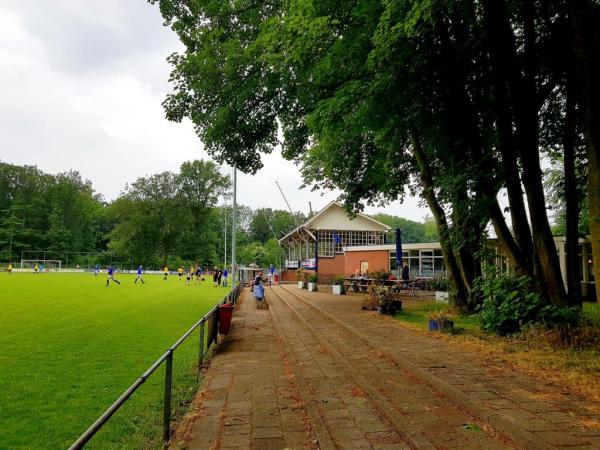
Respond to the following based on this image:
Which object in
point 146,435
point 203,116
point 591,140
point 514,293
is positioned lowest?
point 146,435

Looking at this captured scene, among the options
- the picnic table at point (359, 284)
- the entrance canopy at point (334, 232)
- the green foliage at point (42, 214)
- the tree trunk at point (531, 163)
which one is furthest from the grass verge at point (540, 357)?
the green foliage at point (42, 214)

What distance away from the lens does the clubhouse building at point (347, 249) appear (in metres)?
26.8

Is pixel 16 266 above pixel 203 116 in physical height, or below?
below

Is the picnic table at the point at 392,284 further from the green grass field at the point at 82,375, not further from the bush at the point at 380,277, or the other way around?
the green grass field at the point at 82,375

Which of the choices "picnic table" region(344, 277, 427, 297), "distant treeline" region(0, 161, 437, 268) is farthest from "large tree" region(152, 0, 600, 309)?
"distant treeline" region(0, 161, 437, 268)

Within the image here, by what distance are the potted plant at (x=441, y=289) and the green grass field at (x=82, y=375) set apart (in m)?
9.55

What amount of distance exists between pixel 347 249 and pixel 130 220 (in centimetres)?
5101

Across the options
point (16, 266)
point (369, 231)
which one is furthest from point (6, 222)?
point (369, 231)

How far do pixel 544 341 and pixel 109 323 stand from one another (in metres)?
11.6

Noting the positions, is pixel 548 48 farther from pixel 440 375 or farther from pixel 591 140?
pixel 440 375

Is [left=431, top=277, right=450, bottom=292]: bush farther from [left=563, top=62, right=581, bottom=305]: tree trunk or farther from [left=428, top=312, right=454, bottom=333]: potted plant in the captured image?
[left=428, top=312, right=454, bottom=333]: potted plant

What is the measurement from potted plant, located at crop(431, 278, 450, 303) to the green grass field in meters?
9.55

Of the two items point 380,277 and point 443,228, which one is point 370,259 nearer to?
point 380,277

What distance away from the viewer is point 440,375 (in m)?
5.78
